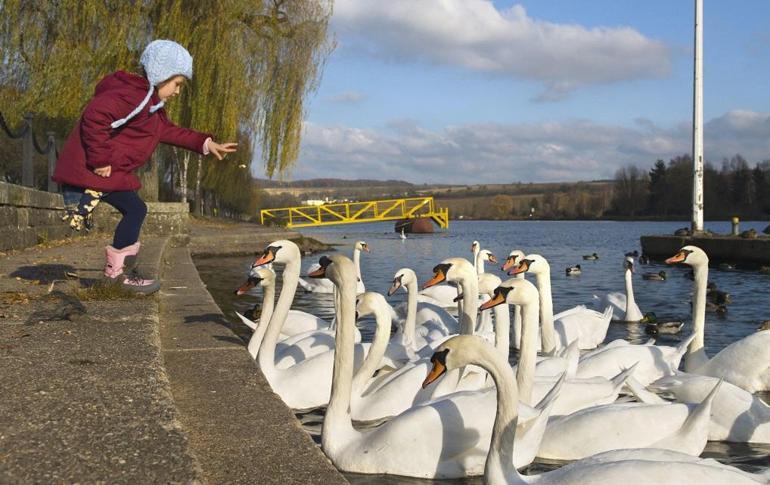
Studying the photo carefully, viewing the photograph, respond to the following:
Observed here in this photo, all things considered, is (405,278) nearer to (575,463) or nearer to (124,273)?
(124,273)

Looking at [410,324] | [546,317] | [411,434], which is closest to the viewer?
[411,434]

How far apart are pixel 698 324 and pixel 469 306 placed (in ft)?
8.26

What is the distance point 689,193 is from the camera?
434 feet

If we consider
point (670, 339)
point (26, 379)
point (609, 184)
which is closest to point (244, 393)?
point (26, 379)

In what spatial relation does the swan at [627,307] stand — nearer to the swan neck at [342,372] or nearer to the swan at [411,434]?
the swan at [411,434]

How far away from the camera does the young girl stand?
225 inches

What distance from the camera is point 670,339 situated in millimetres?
10812

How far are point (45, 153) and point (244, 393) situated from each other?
1271 centimetres

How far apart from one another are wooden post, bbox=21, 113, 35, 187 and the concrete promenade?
7.58 m

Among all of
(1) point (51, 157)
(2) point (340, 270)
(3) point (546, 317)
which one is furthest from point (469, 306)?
(1) point (51, 157)

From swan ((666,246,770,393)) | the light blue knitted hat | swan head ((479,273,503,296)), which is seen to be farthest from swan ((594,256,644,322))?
the light blue knitted hat

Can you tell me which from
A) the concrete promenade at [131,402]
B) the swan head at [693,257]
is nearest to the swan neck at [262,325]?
A: the concrete promenade at [131,402]

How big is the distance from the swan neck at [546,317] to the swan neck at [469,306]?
1.08m

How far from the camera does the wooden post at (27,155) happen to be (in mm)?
13117
